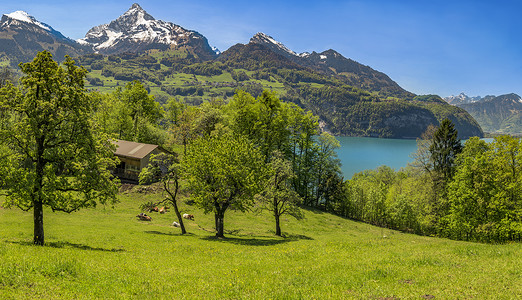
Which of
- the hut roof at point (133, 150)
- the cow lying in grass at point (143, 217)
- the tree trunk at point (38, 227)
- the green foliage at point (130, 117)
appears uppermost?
the green foliage at point (130, 117)

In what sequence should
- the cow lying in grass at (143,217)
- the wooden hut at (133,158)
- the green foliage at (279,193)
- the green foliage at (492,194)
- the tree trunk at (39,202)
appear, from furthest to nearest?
the wooden hut at (133,158) < the cow lying in grass at (143,217) < the green foliage at (492,194) < the green foliage at (279,193) < the tree trunk at (39,202)

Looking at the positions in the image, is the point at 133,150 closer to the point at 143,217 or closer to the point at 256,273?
the point at 143,217

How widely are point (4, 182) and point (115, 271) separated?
12.0 metres

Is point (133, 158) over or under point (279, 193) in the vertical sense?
over

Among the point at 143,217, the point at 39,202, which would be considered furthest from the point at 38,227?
the point at 143,217

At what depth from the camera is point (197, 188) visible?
1299 inches

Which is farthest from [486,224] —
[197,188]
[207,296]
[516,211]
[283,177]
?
[207,296]

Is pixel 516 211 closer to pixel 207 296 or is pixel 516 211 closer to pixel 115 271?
pixel 207 296

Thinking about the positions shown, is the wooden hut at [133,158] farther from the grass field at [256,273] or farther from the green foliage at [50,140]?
the green foliage at [50,140]

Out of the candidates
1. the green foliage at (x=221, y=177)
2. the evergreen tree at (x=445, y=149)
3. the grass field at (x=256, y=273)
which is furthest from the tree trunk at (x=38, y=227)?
the evergreen tree at (x=445, y=149)

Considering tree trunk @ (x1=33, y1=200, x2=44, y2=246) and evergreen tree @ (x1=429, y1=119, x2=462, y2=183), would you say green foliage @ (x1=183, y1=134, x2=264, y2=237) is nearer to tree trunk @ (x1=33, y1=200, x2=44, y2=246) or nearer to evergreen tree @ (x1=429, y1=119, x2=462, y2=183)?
tree trunk @ (x1=33, y1=200, x2=44, y2=246)

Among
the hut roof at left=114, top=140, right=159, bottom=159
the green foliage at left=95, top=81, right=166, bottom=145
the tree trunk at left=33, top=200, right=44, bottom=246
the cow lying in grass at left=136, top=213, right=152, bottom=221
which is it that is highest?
the green foliage at left=95, top=81, right=166, bottom=145

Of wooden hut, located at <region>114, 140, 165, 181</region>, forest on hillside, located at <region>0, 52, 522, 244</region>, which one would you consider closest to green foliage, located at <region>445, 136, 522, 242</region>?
forest on hillside, located at <region>0, 52, 522, 244</region>

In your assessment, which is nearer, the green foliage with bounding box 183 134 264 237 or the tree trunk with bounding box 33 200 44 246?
the tree trunk with bounding box 33 200 44 246
